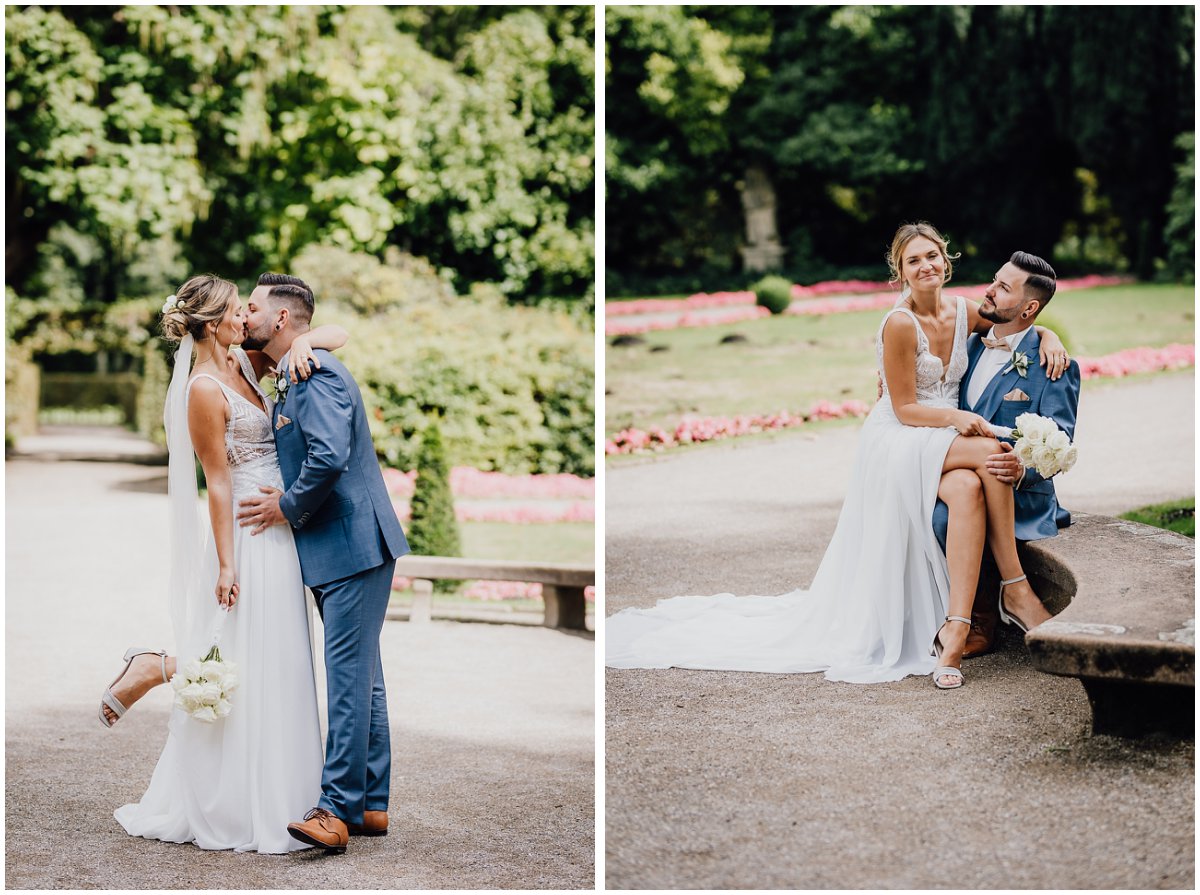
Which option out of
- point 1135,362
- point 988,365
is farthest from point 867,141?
point 988,365

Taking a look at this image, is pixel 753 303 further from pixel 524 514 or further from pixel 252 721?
pixel 252 721

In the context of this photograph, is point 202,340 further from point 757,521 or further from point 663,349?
point 663,349

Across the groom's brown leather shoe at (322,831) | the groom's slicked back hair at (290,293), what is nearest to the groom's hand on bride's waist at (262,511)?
the groom's slicked back hair at (290,293)

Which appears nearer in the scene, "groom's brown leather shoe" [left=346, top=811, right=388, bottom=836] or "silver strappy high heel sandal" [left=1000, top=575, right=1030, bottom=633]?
"groom's brown leather shoe" [left=346, top=811, right=388, bottom=836]

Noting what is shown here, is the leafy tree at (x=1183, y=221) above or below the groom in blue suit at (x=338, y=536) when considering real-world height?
above

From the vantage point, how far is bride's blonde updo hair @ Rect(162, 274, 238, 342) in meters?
3.65

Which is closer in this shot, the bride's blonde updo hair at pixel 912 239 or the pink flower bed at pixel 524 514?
the bride's blonde updo hair at pixel 912 239

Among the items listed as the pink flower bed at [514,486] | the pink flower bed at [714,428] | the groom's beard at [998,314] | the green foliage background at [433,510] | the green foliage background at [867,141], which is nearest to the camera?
the groom's beard at [998,314]

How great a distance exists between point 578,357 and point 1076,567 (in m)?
7.63

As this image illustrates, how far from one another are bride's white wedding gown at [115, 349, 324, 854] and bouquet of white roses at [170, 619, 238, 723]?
0.07 meters

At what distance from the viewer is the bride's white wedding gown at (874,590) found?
443 centimetres

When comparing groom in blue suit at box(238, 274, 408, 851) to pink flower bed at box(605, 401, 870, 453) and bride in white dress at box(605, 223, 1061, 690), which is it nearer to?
bride in white dress at box(605, 223, 1061, 690)

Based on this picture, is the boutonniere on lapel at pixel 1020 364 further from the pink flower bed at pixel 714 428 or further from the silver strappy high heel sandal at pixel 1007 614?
the pink flower bed at pixel 714 428

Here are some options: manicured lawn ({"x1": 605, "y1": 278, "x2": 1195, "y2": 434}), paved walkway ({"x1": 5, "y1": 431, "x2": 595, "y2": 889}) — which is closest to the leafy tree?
manicured lawn ({"x1": 605, "y1": 278, "x2": 1195, "y2": 434})
